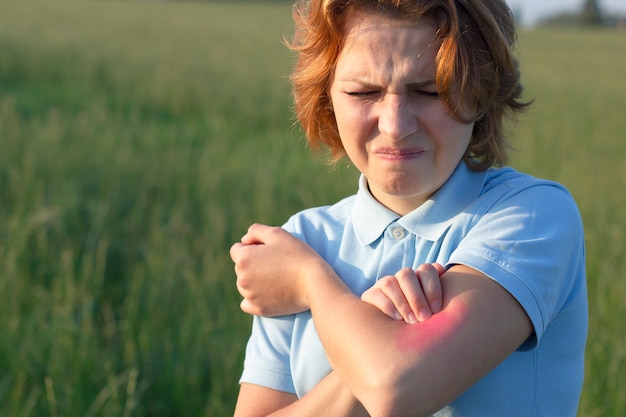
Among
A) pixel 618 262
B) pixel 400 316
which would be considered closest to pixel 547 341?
pixel 400 316

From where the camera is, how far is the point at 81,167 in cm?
456

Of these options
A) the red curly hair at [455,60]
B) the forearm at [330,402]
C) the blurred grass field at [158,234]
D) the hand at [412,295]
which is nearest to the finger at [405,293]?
the hand at [412,295]

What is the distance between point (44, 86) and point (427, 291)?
892 centimetres

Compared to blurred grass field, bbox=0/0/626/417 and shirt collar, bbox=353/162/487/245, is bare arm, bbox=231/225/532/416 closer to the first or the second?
shirt collar, bbox=353/162/487/245

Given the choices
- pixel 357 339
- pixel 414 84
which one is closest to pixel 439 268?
pixel 357 339

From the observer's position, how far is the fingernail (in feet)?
3.52

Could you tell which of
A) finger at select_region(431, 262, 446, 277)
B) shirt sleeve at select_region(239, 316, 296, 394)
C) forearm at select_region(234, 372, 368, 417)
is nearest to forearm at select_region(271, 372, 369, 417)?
forearm at select_region(234, 372, 368, 417)

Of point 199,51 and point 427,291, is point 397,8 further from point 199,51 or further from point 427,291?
point 199,51

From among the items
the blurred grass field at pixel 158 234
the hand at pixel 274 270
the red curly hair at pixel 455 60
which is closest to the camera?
the red curly hair at pixel 455 60

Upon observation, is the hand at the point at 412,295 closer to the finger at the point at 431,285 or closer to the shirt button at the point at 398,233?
the finger at the point at 431,285

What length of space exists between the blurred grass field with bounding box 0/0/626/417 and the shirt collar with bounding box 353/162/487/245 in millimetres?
497

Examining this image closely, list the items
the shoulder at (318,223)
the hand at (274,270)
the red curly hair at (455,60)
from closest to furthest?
the red curly hair at (455,60) → the hand at (274,270) → the shoulder at (318,223)

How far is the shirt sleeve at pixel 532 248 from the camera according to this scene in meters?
1.10

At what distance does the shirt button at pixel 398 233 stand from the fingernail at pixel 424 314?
0.68 feet
